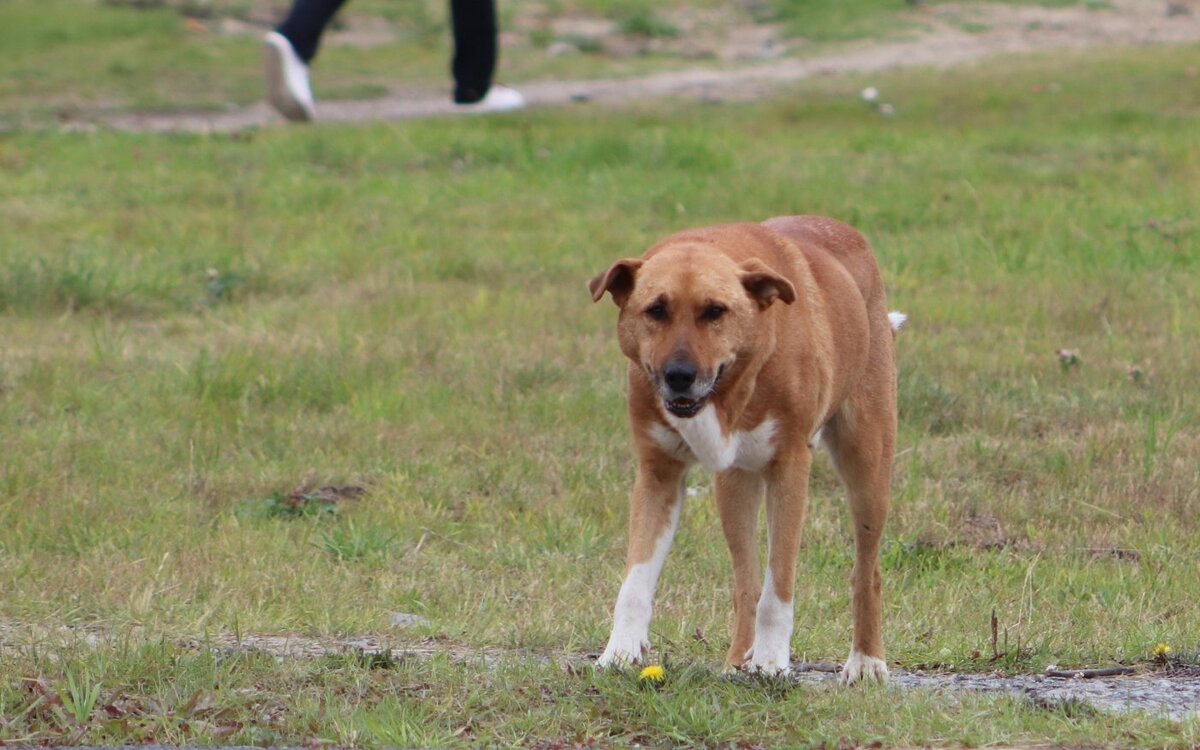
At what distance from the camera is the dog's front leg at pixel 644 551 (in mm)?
4133

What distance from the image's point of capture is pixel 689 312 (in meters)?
4.01

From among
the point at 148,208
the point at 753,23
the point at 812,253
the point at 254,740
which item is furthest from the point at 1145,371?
the point at 753,23

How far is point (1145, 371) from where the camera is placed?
7.39m

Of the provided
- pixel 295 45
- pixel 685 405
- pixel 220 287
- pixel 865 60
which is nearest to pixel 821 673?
pixel 685 405

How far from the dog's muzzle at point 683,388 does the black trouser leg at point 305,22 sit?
7.76 metres

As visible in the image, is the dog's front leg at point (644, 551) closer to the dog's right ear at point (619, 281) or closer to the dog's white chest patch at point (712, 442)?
the dog's white chest patch at point (712, 442)

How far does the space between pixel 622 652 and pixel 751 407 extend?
2.19 feet

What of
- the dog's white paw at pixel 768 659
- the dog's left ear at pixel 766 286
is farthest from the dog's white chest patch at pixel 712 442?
the dog's white paw at pixel 768 659

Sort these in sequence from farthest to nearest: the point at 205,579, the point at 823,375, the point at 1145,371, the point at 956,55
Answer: the point at 956,55
the point at 1145,371
the point at 205,579
the point at 823,375

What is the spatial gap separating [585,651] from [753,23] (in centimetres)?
1780

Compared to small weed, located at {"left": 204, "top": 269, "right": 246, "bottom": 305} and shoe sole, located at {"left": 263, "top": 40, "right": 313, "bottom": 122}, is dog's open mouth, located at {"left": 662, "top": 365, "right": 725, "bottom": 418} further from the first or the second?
shoe sole, located at {"left": 263, "top": 40, "right": 313, "bottom": 122}

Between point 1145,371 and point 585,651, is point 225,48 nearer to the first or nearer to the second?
point 1145,371

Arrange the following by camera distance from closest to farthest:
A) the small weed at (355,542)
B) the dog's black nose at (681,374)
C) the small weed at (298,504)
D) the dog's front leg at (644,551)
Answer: the dog's black nose at (681,374) < the dog's front leg at (644,551) < the small weed at (355,542) < the small weed at (298,504)

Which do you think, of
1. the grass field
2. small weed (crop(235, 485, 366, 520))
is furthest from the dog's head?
small weed (crop(235, 485, 366, 520))
